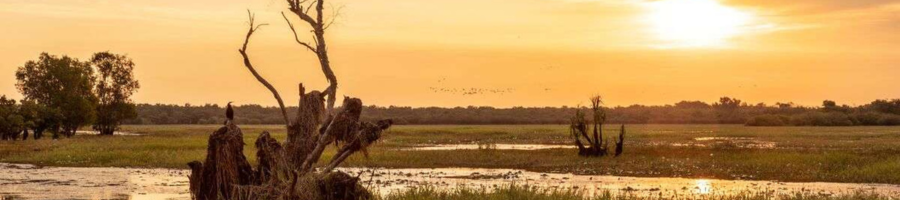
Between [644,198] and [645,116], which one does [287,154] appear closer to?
[644,198]

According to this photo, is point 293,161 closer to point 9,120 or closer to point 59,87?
point 9,120

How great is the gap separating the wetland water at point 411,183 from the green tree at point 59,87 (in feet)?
150

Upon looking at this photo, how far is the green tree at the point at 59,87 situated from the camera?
288 ft

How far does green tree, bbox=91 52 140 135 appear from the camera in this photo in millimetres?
98594

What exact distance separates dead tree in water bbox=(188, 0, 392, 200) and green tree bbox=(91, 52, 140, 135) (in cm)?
7926

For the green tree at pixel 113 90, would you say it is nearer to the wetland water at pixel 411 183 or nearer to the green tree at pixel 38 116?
the green tree at pixel 38 116

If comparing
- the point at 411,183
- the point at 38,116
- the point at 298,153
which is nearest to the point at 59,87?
the point at 38,116

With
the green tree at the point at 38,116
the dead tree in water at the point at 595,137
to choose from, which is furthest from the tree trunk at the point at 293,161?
the green tree at the point at 38,116

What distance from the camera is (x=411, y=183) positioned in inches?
1387

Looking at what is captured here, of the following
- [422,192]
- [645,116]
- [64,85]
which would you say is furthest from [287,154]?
[645,116]

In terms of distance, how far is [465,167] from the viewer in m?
45.4

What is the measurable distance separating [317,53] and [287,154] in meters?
2.27

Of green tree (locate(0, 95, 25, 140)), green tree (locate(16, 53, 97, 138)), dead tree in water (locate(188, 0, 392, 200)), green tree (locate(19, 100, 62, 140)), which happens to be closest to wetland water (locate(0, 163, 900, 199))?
dead tree in water (locate(188, 0, 392, 200))

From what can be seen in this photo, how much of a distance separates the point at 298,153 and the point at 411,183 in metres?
12.8
